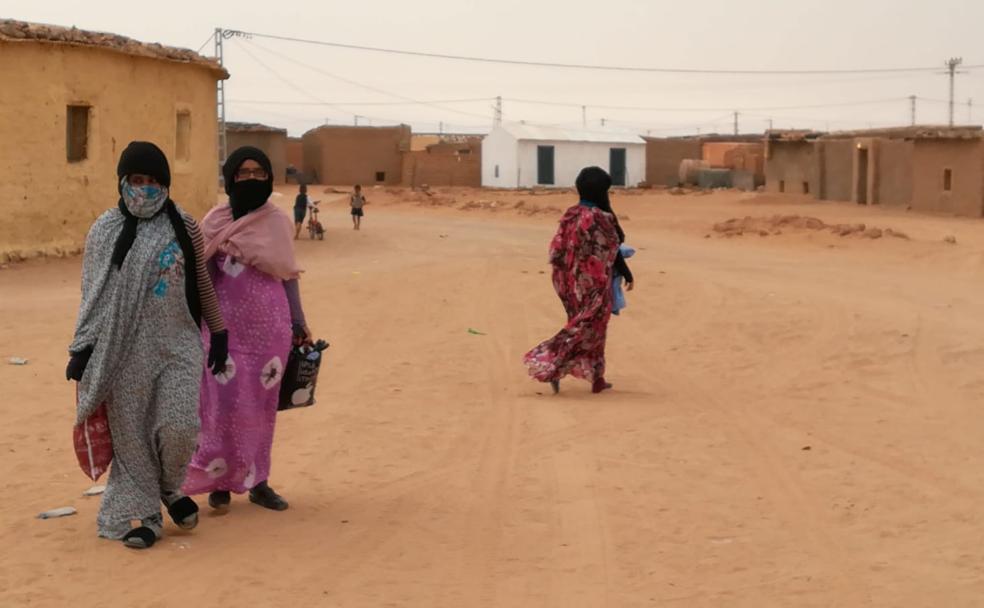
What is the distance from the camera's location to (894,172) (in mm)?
33094

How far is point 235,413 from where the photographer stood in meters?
6.11

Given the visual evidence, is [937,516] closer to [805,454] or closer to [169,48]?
[805,454]

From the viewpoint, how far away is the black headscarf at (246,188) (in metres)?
6.12

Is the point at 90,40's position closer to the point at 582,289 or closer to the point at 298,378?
the point at 582,289

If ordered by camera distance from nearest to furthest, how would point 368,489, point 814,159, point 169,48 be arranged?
point 368,489 → point 169,48 → point 814,159

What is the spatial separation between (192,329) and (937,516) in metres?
3.39

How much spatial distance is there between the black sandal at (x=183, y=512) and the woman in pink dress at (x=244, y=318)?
164 millimetres

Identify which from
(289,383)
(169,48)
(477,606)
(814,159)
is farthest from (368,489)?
(814,159)

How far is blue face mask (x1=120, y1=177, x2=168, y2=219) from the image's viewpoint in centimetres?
557

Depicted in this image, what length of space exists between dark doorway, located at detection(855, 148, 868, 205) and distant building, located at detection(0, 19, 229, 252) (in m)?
18.4

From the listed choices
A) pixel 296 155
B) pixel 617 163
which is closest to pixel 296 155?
pixel 296 155

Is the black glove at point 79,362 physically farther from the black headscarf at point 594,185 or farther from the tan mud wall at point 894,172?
the tan mud wall at point 894,172

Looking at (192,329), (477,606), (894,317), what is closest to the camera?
(477,606)

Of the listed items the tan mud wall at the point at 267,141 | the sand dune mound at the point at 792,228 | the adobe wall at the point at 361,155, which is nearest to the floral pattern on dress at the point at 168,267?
the sand dune mound at the point at 792,228
